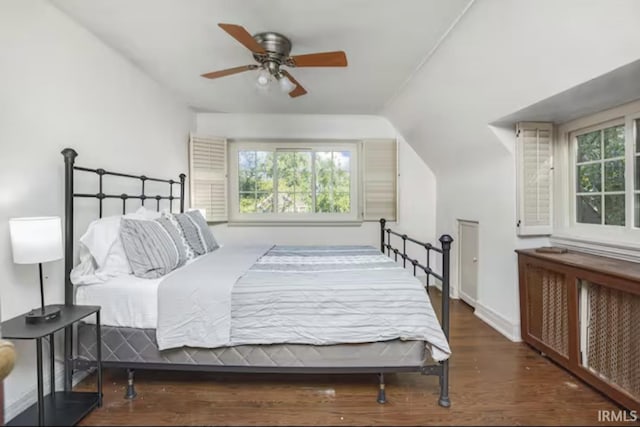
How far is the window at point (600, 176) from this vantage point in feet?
6.97

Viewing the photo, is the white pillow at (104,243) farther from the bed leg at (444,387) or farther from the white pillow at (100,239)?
the bed leg at (444,387)

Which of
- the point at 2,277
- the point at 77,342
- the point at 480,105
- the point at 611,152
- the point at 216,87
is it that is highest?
the point at 216,87

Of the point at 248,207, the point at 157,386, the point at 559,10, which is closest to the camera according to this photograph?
the point at 559,10

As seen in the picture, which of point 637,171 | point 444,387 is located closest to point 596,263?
point 637,171

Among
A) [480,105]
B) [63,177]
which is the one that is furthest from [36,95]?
[480,105]

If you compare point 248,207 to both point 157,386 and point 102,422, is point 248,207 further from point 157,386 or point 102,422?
point 102,422

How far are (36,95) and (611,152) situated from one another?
12.3 feet

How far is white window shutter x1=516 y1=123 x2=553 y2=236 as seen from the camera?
8.17 feet

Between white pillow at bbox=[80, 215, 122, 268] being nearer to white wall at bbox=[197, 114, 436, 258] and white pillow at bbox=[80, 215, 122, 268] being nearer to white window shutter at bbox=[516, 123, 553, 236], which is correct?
white wall at bbox=[197, 114, 436, 258]

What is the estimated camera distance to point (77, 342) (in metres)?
1.82

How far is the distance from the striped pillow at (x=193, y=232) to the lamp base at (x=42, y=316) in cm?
87

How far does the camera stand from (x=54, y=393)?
5.79 feet

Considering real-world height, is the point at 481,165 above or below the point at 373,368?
above

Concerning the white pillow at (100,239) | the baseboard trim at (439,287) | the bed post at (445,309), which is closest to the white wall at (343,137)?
the baseboard trim at (439,287)
